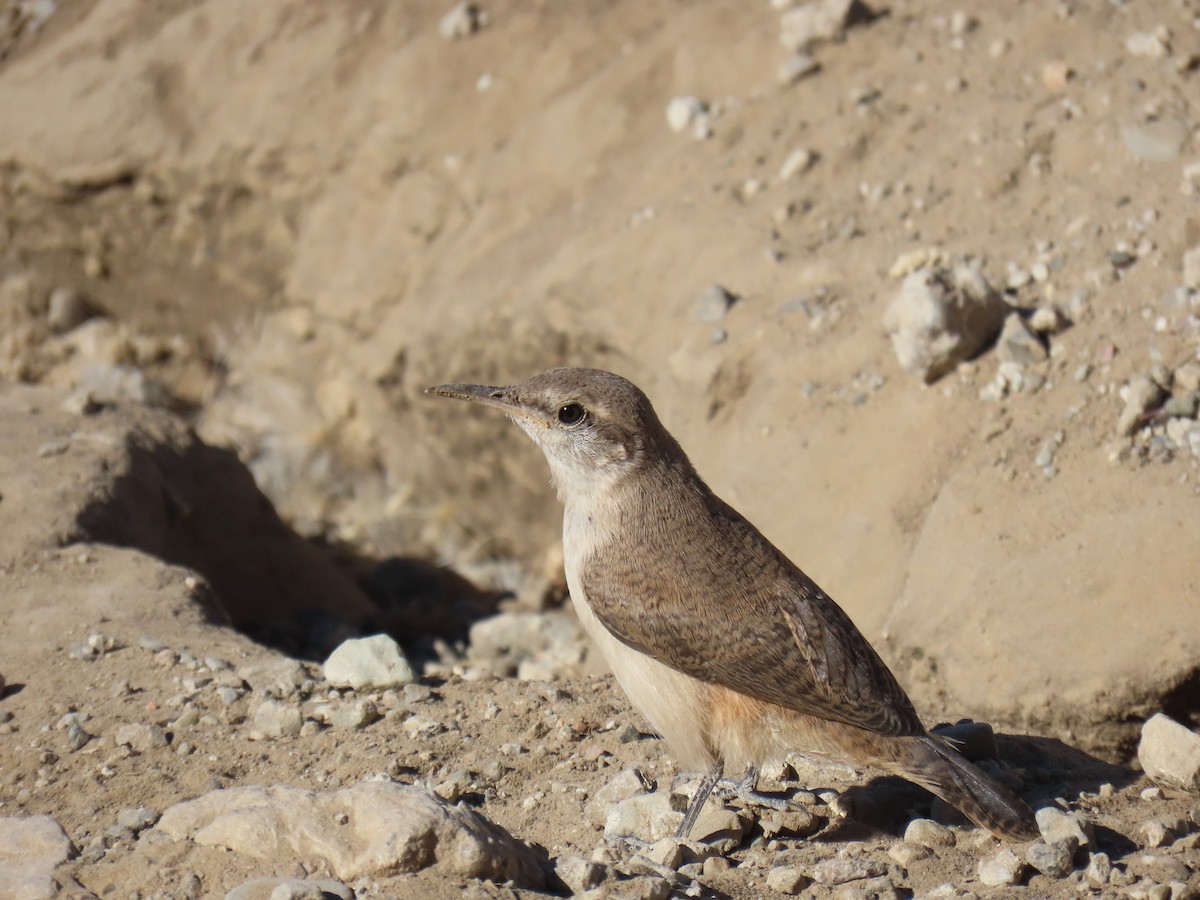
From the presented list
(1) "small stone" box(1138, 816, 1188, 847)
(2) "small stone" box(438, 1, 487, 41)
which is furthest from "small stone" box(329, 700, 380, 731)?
(2) "small stone" box(438, 1, 487, 41)

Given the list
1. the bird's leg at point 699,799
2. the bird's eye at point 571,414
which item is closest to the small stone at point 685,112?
the bird's eye at point 571,414

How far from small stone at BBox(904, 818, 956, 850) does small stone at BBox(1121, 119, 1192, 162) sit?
4012mm

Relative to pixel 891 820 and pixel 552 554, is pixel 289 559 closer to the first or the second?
pixel 552 554

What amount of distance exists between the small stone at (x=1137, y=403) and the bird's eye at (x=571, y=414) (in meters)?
2.41

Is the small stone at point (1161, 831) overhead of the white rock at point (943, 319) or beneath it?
beneath

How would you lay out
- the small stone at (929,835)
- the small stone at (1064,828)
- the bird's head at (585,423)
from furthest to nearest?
1. the bird's head at (585,423)
2. the small stone at (929,835)
3. the small stone at (1064,828)

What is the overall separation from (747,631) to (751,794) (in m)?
0.61

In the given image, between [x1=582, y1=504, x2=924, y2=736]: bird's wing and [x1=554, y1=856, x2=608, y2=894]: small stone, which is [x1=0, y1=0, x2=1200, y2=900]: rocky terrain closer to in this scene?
[x1=554, y1=856, x2=608, y2=894]: small stone

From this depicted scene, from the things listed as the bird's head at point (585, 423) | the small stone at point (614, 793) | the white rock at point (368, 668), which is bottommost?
the small stone at point (614, 793)

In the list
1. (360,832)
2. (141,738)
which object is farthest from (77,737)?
(360,832)

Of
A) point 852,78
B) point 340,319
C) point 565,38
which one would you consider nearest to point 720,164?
point 852,78

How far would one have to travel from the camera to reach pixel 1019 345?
19.4 feet

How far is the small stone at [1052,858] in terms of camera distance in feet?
12.4

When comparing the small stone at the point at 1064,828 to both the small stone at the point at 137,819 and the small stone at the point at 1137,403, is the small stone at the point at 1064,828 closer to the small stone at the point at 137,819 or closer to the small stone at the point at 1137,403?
the small stone at the point at 1137,403
